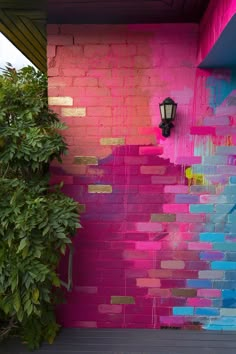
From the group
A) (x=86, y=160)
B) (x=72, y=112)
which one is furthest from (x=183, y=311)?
(x=72, y=112)

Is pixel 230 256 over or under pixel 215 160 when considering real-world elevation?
under

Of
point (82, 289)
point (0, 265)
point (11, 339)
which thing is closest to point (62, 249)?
point (0, 265)

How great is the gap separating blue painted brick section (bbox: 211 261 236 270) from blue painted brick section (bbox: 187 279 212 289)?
143mm

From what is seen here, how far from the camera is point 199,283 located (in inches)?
128

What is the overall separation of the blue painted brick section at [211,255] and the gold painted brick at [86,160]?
1231mm

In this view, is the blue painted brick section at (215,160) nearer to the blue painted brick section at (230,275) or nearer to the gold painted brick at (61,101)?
the blue painted brick section at (230,275)

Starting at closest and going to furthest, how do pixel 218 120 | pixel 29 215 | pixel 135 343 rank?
pixel 29 215, pixel 135 343, pixel 218 120

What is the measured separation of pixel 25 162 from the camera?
9.36ft

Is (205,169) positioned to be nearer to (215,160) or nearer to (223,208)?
(215,160)

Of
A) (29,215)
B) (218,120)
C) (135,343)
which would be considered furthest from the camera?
(218,120)

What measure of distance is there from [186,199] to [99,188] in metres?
0.76

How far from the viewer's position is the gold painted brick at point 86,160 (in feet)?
10.7

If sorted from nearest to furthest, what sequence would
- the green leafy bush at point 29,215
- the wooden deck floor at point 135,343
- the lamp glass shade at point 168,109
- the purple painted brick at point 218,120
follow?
the green leafy bush at point 29,215
the wooden deck floor at point 135,343
the lamp glass shade at point 168,109
the purple painted brick at point 218,120

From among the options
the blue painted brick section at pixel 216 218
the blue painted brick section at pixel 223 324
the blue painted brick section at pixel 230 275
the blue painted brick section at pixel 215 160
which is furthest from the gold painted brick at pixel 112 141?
the blue painted brick section at pixel 223 324
